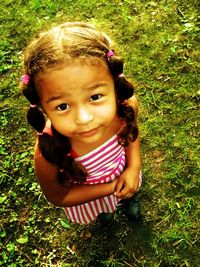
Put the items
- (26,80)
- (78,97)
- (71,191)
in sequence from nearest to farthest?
(78,97) < (26,80) < (71,191)

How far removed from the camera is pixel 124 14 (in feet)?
14.9

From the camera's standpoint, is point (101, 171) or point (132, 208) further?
point (132, 208)

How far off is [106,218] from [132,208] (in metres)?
0.21

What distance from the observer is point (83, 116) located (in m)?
1.85

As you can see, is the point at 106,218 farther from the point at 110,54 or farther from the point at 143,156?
the point at 110,54

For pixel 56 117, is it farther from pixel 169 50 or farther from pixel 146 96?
pixel 169 50

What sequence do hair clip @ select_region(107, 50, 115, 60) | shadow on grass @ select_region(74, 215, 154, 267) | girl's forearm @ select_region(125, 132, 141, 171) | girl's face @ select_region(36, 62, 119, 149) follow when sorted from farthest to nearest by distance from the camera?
shadow on grass @ select_region(74, 215, 154, 267), girl's forearm @ select_region(125, 132, 141, 171), hair clip @ select_region(107, 50, 115, 60), girl's face @ select_region(36, 62, 119, 149)

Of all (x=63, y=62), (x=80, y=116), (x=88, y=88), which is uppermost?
(x=63, y=62)

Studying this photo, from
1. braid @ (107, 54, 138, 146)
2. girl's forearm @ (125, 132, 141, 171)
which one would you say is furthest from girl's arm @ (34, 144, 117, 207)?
braid @ (107, 54, 138, 146)

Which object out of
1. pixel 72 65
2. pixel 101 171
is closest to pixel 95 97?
pixel 72 65

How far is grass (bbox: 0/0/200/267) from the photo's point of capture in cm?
289

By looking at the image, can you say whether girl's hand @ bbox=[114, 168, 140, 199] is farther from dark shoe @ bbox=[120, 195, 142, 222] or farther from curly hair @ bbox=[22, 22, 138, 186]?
dark shoe @ bbox=[120, 195, 142, 222]

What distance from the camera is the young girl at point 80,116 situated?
184 centimetres

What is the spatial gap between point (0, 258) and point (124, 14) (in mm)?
2972
